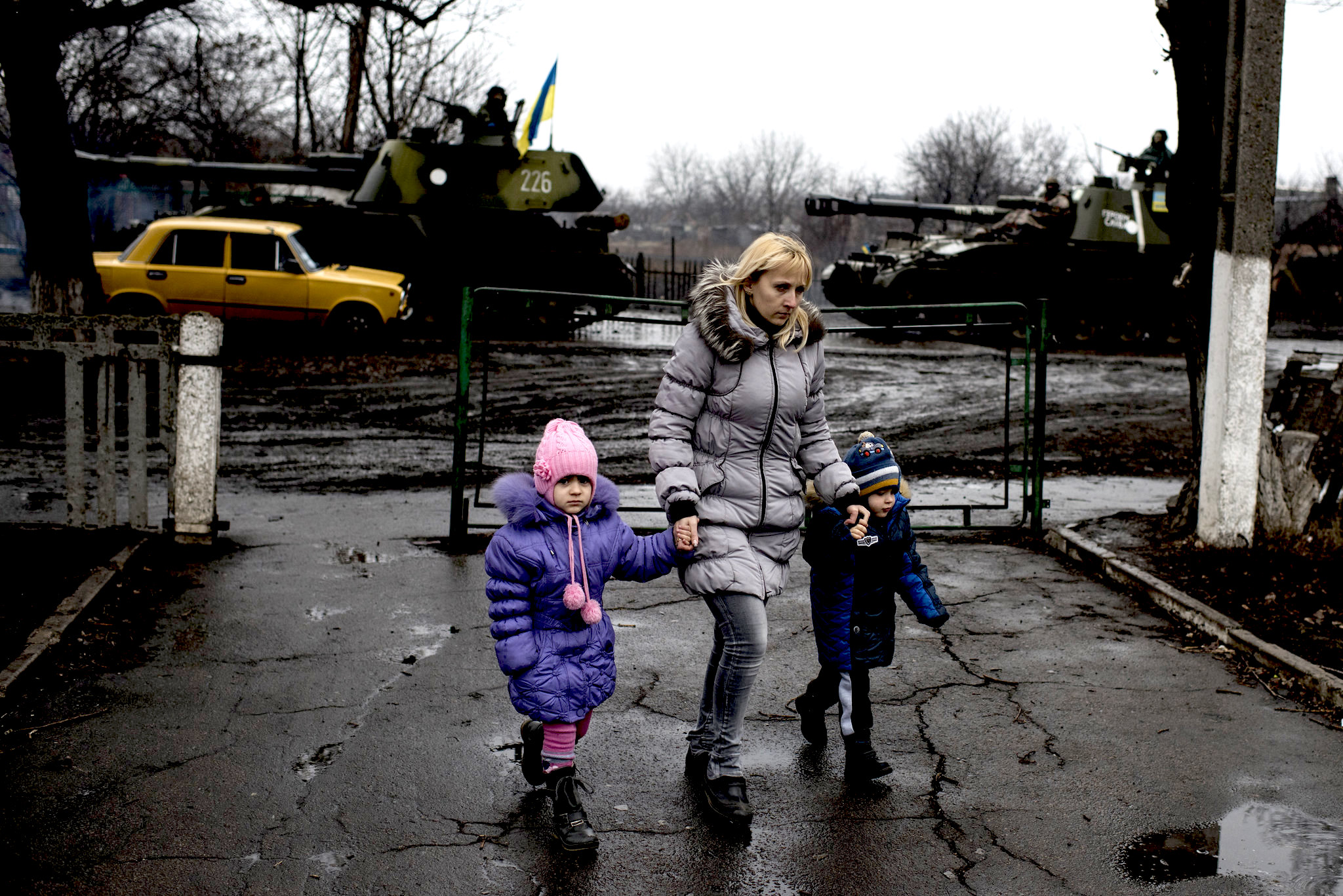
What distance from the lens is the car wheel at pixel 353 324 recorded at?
17375mm

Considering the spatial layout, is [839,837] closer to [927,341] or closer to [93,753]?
[93,753]

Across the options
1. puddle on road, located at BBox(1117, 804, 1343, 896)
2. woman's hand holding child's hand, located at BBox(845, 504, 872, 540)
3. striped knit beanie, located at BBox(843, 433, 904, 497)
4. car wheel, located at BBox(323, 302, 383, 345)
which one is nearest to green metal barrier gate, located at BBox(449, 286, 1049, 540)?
striped knit beanie, located at BBox(843, 433, 904, 497)

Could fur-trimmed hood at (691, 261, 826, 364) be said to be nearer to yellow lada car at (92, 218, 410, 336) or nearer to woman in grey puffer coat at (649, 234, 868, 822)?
woman in grey puffer coat at (649, 234, 868, 822)

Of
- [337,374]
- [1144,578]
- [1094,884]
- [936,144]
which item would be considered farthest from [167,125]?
[936,144]

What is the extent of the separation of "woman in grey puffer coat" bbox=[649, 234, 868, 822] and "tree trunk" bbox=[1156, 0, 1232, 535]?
4160mm

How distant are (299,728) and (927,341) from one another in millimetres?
19225

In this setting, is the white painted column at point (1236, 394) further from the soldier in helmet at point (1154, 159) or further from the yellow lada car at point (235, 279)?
the soldier in helmet at point (1154, 159)

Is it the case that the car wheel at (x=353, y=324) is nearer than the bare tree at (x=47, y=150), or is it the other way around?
the bare tree at (x=47, y=150)

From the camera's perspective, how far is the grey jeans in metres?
3.57

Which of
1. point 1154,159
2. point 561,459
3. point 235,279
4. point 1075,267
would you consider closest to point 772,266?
point 561,459

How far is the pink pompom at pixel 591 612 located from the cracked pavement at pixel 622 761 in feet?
2.02

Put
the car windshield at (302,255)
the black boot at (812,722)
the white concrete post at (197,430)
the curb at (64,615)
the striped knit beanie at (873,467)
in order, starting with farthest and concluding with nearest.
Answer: the car windshield at (302,255) → the white concrete post at (197,430) → the curb at (64,615) → the black boot at (812,722) → the striped knit beanie at (873,467)

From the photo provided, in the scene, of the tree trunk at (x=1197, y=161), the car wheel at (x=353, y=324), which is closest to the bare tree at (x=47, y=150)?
the car wheel at (x=353, y=324)

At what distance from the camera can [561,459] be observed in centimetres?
341
